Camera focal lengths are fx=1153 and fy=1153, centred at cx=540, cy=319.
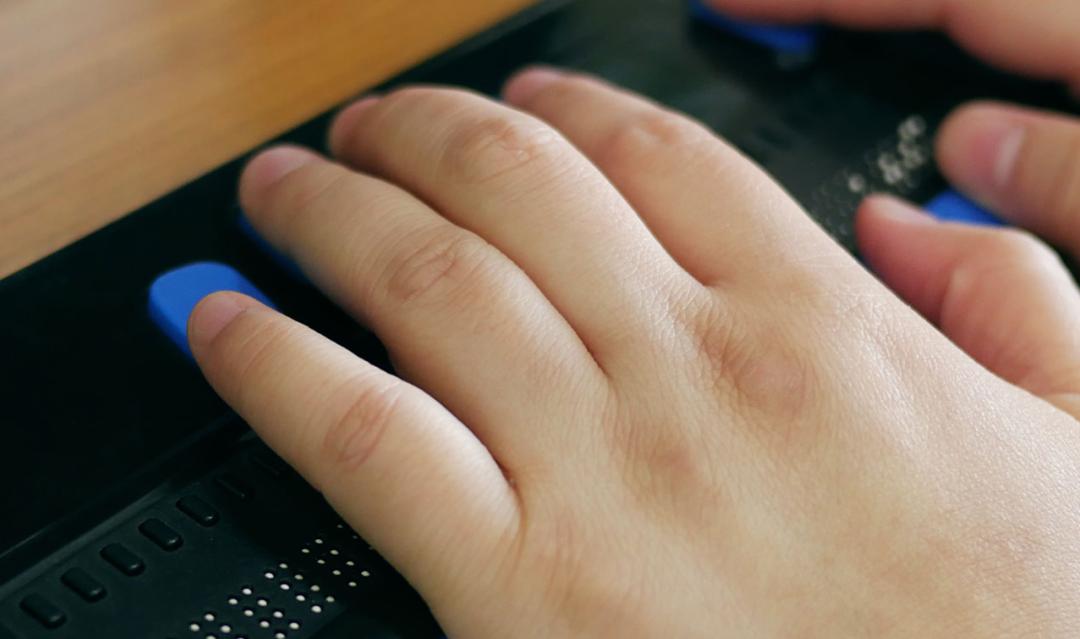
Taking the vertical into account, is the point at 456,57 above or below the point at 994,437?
above

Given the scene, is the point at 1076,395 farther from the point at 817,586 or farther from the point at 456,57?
the point at 456,57

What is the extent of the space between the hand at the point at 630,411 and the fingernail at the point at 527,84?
8 cm

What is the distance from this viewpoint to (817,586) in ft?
1.43

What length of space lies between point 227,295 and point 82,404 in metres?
0.07

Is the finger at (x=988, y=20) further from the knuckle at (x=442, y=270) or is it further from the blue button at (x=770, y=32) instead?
the knuckle at (x=442, y=270)

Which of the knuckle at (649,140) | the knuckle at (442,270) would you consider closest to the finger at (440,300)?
the knuckle at (442,270)

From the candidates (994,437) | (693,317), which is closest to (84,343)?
(693,317)

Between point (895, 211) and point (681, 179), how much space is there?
0.13m

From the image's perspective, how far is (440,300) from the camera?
490mm

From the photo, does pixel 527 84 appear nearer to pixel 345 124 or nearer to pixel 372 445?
pixel 345 124

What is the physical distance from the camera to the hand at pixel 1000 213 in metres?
0.57

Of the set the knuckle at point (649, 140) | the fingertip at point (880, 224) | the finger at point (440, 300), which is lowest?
the fingertip at point (880, 224)

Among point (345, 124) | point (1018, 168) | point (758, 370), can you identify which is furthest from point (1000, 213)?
point (345, 124)

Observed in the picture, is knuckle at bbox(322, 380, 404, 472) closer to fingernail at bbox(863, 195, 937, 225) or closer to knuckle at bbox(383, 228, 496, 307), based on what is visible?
knuckle at bbox(383, 228, 496, 307)
